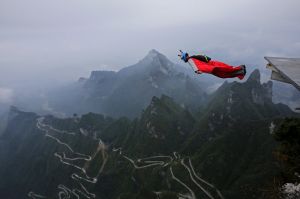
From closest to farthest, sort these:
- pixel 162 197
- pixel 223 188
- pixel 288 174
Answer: pixel 288 174 → pixel 162 197 → pixel 223 188

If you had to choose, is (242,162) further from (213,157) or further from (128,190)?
(128,190)

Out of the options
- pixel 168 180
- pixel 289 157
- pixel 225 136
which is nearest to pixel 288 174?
pixel 289 157

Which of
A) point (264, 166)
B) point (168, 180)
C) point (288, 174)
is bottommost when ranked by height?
point (168, 180)

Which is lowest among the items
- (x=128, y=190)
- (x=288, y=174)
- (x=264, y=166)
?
(x=128, y=190)

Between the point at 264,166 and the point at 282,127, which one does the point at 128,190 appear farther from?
the point at 282,127

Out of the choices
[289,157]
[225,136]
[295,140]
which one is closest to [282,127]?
[295,140]

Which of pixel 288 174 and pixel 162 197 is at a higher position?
pixel 288 174

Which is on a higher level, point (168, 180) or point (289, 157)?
point (289, 157)

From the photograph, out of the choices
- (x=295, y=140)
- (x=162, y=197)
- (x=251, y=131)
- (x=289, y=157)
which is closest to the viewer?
(x=289, y=157)

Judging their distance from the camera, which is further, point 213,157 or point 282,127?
point 213,157
